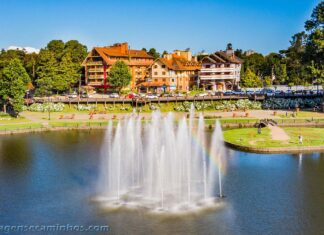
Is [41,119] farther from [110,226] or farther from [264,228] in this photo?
[264,228]

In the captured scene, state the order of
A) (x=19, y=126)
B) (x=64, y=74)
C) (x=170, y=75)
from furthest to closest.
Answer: (x=170, y=75), (x=64, y=74), (x=19, y=126)

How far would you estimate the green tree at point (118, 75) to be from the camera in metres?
126

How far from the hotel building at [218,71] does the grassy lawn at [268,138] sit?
66.5 metres

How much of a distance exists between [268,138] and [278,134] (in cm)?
384

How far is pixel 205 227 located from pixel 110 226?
776 centimetres

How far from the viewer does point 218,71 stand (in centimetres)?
14112

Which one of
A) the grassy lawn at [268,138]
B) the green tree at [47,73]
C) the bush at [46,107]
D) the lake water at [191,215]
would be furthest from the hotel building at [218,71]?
the lake water at [191,215]

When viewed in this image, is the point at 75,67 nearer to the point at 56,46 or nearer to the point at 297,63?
the point at 56,46

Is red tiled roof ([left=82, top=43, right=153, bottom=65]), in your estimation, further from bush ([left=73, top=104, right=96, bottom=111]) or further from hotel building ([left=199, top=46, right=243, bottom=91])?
bush ([left=73, top=104, right=96, bottom=111])

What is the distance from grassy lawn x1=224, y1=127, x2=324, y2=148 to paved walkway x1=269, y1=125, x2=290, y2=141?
0.65 metres

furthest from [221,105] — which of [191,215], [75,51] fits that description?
[191,215]

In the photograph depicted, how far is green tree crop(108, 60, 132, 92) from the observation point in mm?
125812

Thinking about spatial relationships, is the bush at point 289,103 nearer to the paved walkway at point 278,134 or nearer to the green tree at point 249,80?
the paved walkway at point 278,134

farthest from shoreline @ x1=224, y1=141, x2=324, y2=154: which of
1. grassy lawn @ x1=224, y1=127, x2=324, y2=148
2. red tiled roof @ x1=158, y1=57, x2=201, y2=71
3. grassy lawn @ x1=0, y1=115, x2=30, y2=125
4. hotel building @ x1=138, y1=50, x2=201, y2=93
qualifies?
red tiled roof @ x1=158, y1=57, x2=201, y2=71
